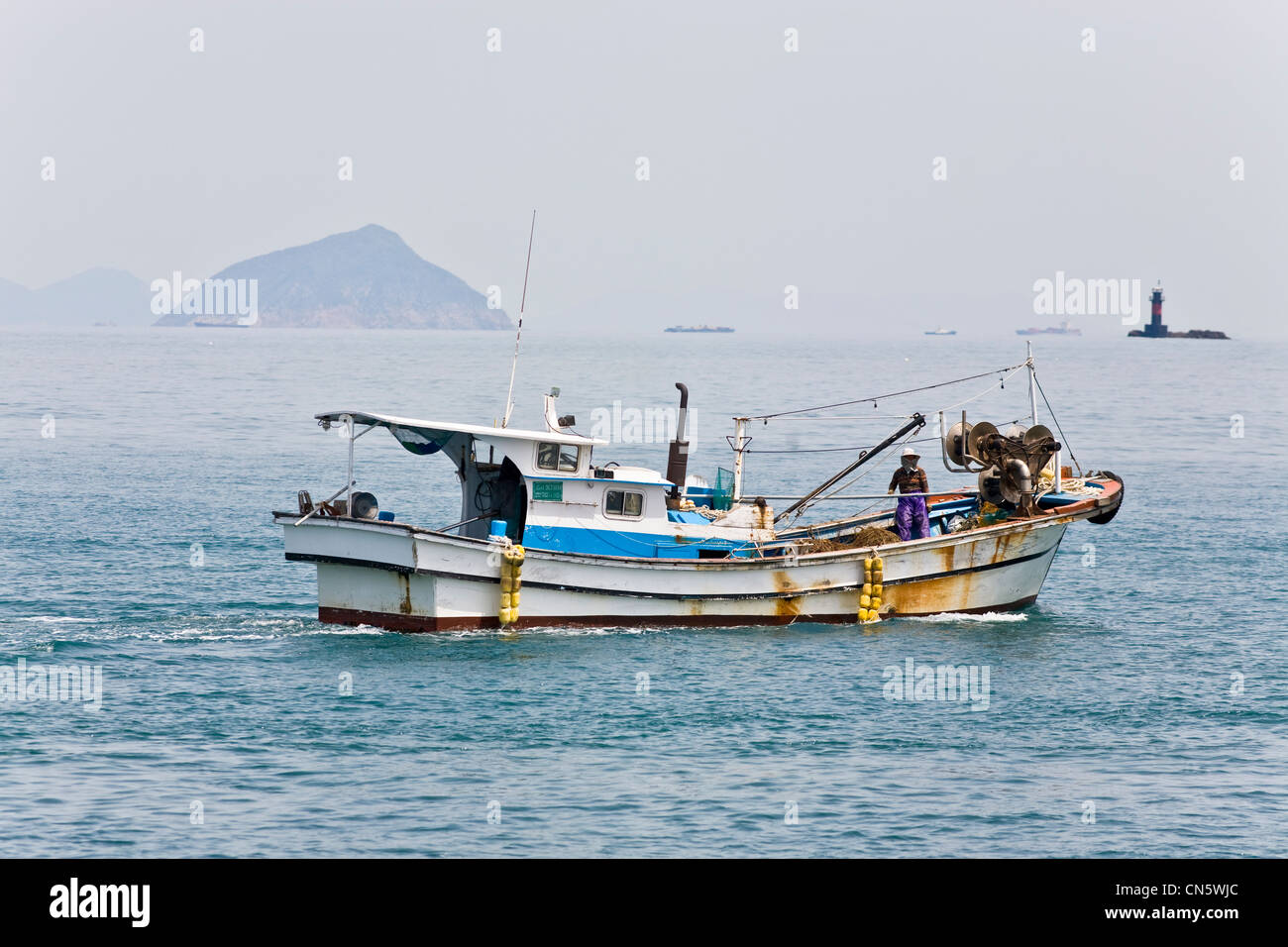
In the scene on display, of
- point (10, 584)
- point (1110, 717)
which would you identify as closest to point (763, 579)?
point (1110, 717)

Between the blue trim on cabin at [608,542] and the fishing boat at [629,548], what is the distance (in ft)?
0.10

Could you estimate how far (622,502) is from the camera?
32.6 meters

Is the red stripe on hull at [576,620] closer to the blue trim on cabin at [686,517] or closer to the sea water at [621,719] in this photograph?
the sea water at [621,719]

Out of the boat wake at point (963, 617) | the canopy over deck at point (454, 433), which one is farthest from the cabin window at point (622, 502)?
the boat wake at point (963, 617)

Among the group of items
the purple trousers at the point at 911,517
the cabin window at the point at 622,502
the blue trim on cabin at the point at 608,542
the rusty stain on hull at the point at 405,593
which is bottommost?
the rusty stain on hull at the point at 405,593

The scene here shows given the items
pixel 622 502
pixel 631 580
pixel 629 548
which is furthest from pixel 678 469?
pixel 631 580

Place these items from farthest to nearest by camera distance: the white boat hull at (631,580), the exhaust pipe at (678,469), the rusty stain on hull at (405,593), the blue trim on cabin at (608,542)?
the exhaust pipe at (678,469), the blue trim on cabin at (608,542), the rusty stain on hull at (405,593), the white boat hull at (631,580)

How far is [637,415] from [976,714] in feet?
257

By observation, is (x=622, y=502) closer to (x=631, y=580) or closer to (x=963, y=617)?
(x=631, y=580)

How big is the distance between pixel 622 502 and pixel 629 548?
100 centimetres

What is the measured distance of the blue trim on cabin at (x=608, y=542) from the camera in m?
32.2

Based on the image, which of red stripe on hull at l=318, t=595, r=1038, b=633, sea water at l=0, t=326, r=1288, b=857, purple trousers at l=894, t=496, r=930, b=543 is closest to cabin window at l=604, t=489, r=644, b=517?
red stripe on hull at l=318, t=595, r=1038, b=633

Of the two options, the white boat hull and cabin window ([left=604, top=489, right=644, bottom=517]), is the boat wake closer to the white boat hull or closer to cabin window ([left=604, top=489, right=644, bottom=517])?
the white boat hull
